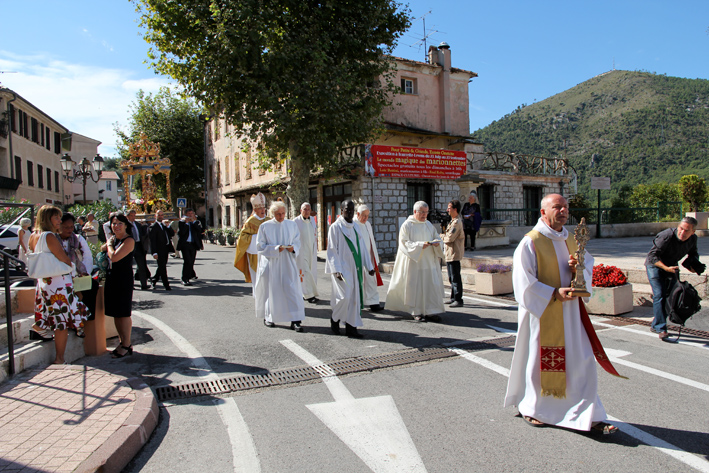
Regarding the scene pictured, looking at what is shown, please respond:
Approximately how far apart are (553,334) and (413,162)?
17.6 metres

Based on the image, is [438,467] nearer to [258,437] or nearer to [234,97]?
[258,437]

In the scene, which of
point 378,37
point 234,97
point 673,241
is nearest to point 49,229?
point 673,241

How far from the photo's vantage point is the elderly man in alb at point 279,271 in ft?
23.8

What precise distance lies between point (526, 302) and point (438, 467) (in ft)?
4.43

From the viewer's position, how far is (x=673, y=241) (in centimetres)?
638

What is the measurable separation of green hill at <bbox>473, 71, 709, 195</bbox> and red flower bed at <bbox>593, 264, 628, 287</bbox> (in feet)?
183

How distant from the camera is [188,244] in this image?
40.9ft

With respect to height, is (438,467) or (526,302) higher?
(526,302)

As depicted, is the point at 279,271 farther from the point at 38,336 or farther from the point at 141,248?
the point at 141,248

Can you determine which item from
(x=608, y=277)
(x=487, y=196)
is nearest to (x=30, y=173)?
(x=487, y=196)

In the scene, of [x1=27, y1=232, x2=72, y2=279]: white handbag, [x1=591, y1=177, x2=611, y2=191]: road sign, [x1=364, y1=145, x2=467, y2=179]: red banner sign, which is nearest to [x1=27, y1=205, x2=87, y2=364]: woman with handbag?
[x1=27, y1=232, x2=72, y2=279]: white handbag

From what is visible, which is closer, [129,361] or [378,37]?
[129,361]

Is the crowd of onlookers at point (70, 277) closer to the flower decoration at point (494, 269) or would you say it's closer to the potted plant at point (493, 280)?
the potted plant at point (493, 280)

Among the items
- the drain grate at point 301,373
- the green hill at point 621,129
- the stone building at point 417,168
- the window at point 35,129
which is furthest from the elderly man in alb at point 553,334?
the green hill at point 621,129
